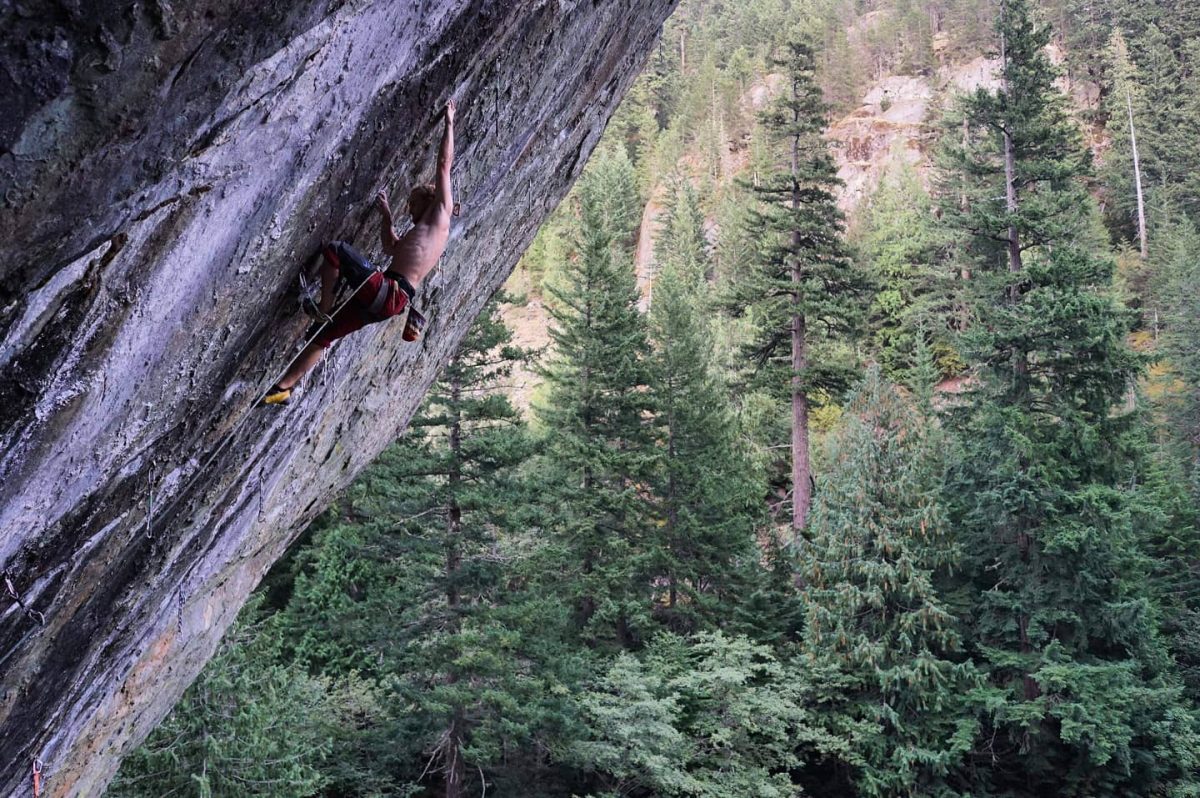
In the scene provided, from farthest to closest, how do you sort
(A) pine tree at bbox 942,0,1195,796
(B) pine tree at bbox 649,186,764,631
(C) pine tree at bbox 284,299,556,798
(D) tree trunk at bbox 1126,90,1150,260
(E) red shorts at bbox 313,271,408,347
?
(D) tree trunk at bbox 1126,90,1150,260 → (B) pine tree at bbox 649,186,764,631 → (A) pine tree at bbox 942,0,1195,796 → (C) pine tree at bbox 284,299,556,798 → (E) red shorts at bbox 313,271,408,347

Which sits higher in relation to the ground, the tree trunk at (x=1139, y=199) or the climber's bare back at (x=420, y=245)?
the climber's bare back at (x=420, y=245)

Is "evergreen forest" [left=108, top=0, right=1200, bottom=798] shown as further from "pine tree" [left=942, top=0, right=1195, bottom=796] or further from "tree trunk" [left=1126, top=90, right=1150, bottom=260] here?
"tree trunk" [left=1126, top=90, right=1150, bottom=260]

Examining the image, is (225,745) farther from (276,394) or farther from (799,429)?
(799,429)

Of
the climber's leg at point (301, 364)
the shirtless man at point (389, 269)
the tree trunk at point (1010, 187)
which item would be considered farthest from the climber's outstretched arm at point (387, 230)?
the tree trunk at point (1010, 187)

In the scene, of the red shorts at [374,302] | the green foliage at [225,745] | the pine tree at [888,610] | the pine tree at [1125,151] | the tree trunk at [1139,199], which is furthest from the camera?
the pine tree at [1125,151]

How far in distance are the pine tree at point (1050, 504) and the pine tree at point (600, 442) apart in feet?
24.1

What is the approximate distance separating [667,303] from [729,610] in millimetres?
7526

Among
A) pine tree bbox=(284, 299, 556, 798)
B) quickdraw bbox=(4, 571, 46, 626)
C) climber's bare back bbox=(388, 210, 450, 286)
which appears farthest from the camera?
pine tree bbox=(284, 299, 556, 798)

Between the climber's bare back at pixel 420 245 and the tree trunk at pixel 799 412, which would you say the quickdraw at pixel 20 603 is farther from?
the tree trunk at pixel 799 412

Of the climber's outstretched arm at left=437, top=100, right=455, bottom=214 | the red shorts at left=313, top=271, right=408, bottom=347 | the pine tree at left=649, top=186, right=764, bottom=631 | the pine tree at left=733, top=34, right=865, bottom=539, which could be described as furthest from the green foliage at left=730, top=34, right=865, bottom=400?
the red shorts at left=313, top=271, right=408, bottom=347

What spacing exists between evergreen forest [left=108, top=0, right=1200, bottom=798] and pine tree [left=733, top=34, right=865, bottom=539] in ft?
0.34

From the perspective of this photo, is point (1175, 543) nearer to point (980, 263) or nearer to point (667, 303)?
point (980, 263)

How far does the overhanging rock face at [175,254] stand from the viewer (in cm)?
218

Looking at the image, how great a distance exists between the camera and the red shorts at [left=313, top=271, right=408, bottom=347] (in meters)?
3.25
